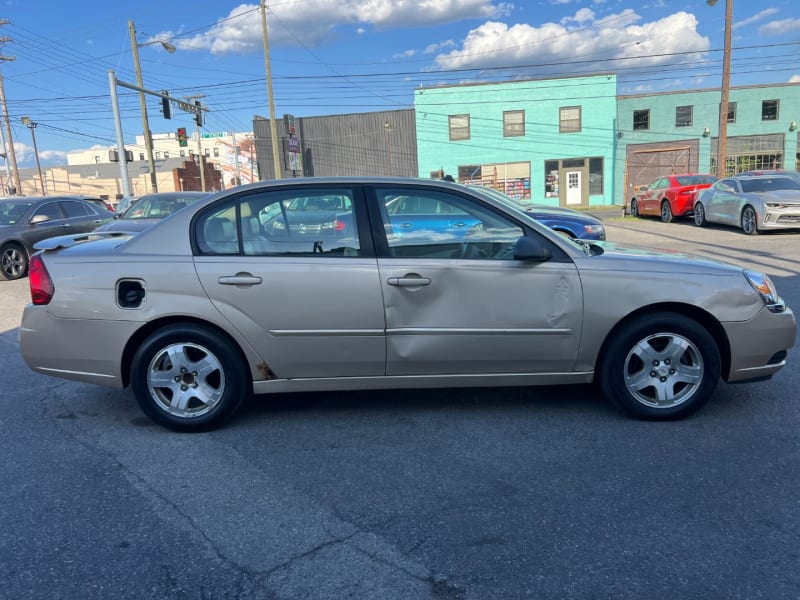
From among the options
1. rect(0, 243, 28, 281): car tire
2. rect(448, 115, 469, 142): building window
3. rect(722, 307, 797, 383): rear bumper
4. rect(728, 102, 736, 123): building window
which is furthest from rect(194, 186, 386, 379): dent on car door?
rect(728, 102, 736, 123): building window

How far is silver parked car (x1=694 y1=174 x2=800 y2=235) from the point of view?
1366 cm

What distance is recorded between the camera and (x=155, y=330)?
12.9 ft

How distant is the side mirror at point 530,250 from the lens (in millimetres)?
3789

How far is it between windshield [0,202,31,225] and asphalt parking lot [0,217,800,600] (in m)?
8.14

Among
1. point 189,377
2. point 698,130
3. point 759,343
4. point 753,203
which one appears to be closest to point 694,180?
point 753,203

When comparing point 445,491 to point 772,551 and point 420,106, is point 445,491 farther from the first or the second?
point 420,106

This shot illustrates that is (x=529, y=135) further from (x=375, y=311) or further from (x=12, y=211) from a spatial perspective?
(x=375, y=311)

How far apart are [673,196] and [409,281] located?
16.5 m

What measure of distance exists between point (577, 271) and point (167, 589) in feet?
9.24

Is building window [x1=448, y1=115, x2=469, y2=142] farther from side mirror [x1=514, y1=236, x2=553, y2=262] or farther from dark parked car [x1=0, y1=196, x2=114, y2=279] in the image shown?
side mirror [x1=514, y1=236, x2=553, y2=262]

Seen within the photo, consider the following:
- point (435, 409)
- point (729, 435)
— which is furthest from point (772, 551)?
point (435, 409)

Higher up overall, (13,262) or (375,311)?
(375,311)

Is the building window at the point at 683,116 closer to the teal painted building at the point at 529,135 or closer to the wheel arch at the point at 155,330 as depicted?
the teal painted building at the point at 529,135

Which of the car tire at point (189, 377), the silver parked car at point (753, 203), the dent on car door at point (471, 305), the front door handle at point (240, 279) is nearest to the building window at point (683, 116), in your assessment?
the silver parked car at point (753, 203)
